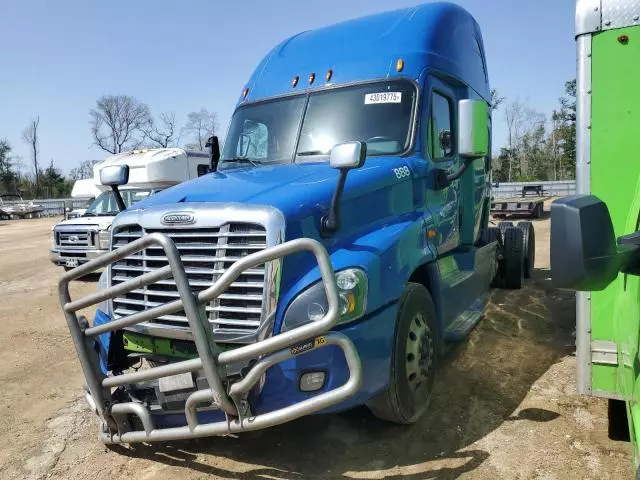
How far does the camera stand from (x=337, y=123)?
455 cm

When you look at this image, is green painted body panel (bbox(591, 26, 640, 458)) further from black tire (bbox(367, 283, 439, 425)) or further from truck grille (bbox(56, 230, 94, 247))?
truck grille (bbox(56, 230, 94, 247))

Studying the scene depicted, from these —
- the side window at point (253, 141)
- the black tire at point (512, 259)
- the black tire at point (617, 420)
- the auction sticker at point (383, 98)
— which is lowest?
the black tire at point (617, 420)

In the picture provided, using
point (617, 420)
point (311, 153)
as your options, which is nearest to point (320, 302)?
point (311, 153)

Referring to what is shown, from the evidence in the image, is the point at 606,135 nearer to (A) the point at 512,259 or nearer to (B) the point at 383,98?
(B) the point at 383,98

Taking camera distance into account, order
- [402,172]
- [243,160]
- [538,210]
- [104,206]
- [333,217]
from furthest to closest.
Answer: [538,210]
[104,206]
[243,160]
[402,172]
[333,217]

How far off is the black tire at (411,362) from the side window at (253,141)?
1.88 m

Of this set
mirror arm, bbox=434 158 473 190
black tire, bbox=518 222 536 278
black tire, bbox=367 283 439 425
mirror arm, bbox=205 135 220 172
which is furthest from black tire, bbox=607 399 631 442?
black tire, bbox=518 222 536 278

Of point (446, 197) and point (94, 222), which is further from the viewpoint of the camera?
point (94, 222)

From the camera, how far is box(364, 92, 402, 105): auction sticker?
4566mm

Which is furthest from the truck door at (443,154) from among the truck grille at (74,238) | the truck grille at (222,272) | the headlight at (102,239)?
the truck grille at (74,238)

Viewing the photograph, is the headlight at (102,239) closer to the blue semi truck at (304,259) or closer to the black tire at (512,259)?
the blue semi truck at (304,259)

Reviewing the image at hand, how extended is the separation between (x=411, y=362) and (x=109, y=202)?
35.4 feet

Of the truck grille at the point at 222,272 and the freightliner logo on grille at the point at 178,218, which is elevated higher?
the freightliner logo on grille at the point at 178,218

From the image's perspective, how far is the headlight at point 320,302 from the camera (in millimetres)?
3117
